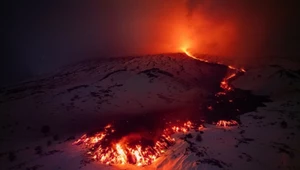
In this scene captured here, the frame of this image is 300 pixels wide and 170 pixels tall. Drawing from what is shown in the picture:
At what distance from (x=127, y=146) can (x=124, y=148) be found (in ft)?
1.11

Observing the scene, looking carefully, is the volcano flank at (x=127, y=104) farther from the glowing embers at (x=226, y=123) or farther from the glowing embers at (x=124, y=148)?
the glowing embers at (x=226, y=123)

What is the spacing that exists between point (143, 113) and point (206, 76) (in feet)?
46.9

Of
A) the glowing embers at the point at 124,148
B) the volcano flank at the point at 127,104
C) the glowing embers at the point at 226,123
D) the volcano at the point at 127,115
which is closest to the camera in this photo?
the glowing embers at the point at 124,148

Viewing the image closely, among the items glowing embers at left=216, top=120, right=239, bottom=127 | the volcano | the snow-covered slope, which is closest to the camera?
the volcano

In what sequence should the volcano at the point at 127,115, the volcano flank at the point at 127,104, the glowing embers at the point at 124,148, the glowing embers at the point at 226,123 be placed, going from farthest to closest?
1. the glowing embers at the point at 226,123
2. the volcano flank at the point at 127,104
3. the volcano at the point at 127,115
4. the glowing embers at the point at 124,148

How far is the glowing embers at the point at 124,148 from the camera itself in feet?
60.3

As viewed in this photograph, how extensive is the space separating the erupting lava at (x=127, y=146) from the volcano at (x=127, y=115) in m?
0.07

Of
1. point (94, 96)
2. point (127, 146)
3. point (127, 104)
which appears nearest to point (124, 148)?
point (127, 146)

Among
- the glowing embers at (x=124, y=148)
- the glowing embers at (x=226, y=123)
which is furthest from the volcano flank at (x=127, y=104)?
the glowing embers at (x=226, y=123)

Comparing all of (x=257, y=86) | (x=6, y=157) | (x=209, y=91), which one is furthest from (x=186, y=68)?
(x=6, y=157)

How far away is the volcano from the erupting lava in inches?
2.7

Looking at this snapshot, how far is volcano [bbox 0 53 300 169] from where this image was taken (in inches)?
752

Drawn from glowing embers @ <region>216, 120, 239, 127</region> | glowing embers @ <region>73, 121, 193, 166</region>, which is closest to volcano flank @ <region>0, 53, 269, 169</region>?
glowing embers @ <region>73, 121, 193, 166</region>

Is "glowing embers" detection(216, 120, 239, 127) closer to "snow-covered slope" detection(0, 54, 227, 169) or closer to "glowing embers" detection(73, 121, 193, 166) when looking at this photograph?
"glowing embers" detection(73, 121, 193, 166)
